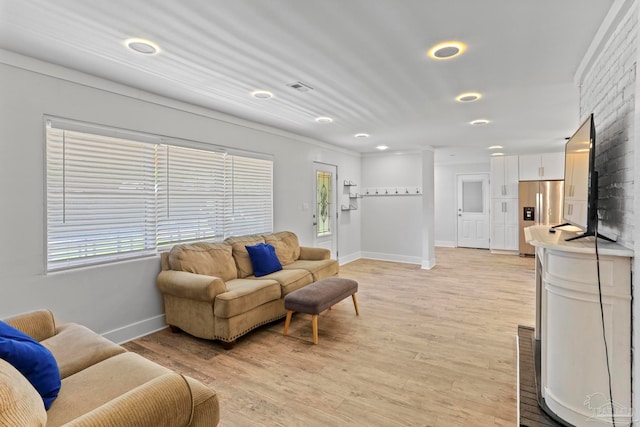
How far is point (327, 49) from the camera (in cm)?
235

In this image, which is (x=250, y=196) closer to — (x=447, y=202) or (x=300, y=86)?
(x=300, y=86)

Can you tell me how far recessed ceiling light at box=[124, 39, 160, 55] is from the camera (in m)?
2.21

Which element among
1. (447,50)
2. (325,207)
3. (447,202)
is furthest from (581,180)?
(447,202)

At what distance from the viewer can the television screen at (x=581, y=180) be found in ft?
6.27

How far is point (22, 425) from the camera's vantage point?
3.10ft

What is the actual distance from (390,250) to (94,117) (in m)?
5.86

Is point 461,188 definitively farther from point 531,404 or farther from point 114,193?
point 114,193

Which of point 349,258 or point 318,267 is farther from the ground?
point 318,267

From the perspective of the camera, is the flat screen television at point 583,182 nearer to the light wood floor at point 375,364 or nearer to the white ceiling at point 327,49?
the white ceiling at point 327,49

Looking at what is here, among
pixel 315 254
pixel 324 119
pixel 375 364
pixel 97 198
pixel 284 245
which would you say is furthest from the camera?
pixel 315 254

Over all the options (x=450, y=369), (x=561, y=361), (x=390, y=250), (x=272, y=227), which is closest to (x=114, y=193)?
(x=272, y=227)

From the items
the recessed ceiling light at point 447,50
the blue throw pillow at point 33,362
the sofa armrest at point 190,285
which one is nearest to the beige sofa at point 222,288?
the sofa armrest at point 190,285

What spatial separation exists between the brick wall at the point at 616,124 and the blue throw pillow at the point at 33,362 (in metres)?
2.92

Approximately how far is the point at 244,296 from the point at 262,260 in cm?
83
